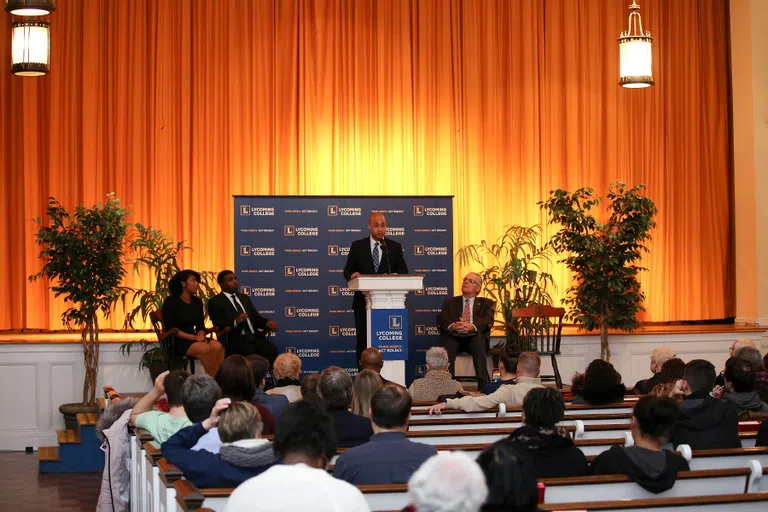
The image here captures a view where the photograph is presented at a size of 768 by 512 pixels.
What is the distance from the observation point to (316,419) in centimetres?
358

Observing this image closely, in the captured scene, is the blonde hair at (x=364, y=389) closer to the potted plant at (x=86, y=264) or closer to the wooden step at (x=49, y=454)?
the wooden step at (x=49, y=454)

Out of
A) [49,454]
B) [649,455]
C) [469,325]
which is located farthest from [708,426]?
[49,454]

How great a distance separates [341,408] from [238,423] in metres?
1.22

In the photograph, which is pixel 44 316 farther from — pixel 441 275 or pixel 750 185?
pixel 750 185

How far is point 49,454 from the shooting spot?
936cm

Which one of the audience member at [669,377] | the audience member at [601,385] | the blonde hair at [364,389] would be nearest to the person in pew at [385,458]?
the blonde hair at [364,389]

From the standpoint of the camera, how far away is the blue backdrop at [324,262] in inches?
440

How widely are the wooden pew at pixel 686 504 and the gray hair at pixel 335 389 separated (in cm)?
176

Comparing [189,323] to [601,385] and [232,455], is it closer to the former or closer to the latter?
[601,385]

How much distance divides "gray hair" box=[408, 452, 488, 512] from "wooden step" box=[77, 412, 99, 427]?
7.29 m

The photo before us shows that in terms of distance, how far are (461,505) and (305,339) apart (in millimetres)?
8820

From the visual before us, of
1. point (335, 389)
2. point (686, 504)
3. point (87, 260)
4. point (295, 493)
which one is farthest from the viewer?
point (87, 260)

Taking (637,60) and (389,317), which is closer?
(389,317)

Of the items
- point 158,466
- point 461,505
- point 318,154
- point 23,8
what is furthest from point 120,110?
point 461,505
